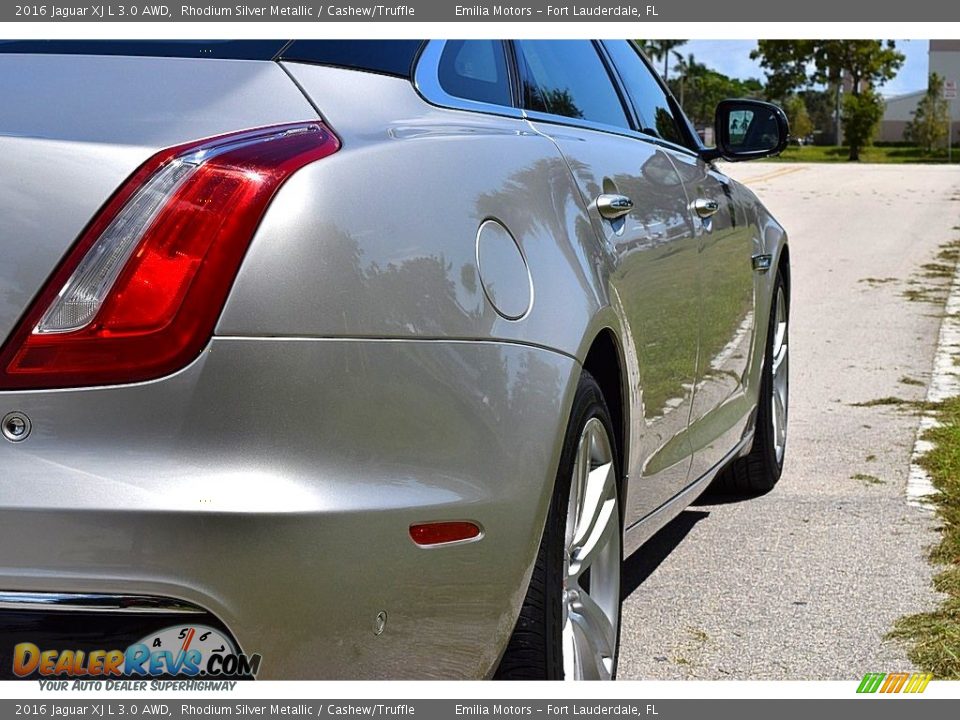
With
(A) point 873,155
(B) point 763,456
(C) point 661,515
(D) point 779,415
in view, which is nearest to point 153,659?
(C) point 661,515

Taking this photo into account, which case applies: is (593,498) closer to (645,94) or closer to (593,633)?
(593,633)

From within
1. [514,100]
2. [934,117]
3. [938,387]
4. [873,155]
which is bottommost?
[873,155]

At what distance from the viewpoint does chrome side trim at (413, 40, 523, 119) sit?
104 inches

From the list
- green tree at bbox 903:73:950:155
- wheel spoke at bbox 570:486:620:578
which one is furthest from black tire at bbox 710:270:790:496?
green tree at bbox 903:73:950:155

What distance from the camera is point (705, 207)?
159 inches

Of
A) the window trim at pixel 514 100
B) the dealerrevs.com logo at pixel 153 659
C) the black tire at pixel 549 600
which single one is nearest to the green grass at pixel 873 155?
the window trim at pixel 514 100

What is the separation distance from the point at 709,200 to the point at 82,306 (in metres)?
2.49

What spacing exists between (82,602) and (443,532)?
1.84 ft

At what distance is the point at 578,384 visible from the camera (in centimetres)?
266

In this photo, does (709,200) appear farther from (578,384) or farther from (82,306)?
(82,306)

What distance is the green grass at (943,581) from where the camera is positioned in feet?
11.4

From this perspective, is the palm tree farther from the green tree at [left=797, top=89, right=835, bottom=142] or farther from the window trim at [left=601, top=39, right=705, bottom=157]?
the window trim at [left=601, top=39, right=705, bottom=157]
